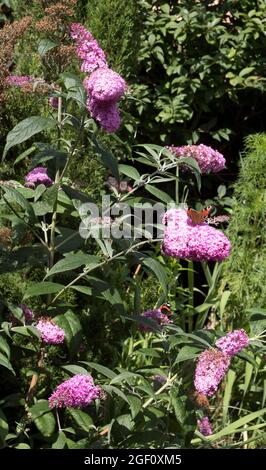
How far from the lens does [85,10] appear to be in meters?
4.20

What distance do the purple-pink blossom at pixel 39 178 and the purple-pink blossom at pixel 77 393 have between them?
0.75 meters

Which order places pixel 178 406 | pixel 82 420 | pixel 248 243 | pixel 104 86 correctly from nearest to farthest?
pixel 104 86 → pixel 178 406 → pixel 82 420 → pixel 248 243

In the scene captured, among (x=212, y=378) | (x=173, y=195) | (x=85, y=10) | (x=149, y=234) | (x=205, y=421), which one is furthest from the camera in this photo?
(x=173, y=195)

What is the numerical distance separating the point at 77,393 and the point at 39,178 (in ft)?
2.67

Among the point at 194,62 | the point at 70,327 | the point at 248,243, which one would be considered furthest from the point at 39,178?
the point at 194,62

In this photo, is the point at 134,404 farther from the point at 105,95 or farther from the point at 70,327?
the point at 105,95

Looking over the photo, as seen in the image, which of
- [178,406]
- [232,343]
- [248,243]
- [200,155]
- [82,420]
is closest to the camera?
[232,343]

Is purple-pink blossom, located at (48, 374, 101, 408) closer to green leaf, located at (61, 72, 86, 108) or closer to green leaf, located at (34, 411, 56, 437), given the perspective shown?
green leaf, located at (34, 411, 56, 437)

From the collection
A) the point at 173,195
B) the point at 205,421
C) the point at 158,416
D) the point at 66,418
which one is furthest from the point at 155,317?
the point at 173,195

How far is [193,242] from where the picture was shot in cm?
240

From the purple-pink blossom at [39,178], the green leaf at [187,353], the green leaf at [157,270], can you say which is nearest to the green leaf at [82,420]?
the green leaf at [187,353]

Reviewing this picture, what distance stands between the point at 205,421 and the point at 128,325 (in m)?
0.57

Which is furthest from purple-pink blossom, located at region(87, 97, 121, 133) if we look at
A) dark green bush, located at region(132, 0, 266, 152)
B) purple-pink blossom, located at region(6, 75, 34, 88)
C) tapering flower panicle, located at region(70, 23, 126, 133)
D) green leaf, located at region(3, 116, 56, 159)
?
dark green bush, located at region(132, 0, 266, 152)
